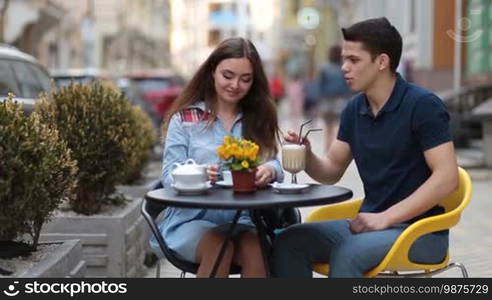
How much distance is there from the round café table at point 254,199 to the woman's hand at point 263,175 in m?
0.03

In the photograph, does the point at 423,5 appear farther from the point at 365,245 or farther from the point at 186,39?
the point at 186,39

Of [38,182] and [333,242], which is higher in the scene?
[38,182]

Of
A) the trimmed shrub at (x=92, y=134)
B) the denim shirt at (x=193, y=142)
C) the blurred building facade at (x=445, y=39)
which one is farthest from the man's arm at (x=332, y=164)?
the blurred building facade at (x=445, y=39)

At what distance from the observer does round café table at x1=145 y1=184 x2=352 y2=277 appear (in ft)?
10.7

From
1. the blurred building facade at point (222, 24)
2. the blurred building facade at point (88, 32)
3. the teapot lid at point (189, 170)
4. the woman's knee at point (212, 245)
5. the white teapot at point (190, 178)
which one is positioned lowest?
the blurred building facade at point (222, 24)

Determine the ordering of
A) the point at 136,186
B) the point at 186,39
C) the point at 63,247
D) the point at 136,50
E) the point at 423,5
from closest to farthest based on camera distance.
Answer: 1. the point at 63,247
2. the point at 136,186
3. the point at 423,5
4. the point at 136,50
5. the point at 186,39

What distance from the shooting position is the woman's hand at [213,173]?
3.71m

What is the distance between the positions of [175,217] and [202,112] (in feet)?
1.81

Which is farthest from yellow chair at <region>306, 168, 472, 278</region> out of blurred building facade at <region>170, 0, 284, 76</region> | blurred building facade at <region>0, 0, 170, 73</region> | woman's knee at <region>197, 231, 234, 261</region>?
blurred building facade at <region>170, 0, 284, 76</region>

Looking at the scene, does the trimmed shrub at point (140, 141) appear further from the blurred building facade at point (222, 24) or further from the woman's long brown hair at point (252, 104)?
the blurred building facade at point (222, 24)

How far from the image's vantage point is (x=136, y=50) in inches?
2317

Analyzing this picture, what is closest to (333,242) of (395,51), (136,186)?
(395,51)

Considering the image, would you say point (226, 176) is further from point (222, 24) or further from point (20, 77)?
point (222, 24)

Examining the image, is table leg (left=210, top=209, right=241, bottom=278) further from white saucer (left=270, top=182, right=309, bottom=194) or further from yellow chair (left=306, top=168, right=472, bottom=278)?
yellow chair (left=306, top=168, right=472, bottom=278)
